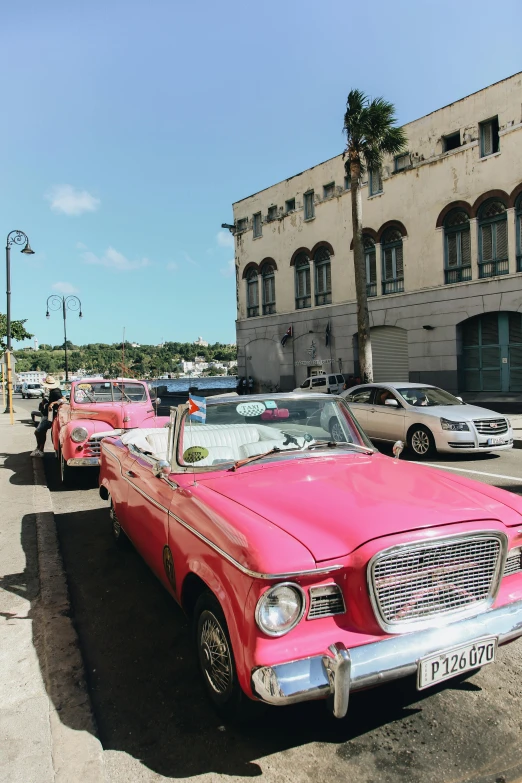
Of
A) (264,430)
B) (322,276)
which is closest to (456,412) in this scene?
(264,430)

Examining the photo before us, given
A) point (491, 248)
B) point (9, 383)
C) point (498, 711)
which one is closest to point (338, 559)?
point (498, 711)

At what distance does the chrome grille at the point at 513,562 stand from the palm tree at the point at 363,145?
16.8 meters

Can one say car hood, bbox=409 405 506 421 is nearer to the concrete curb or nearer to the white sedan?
the white sedan

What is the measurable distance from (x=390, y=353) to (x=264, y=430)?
2312 centimetres

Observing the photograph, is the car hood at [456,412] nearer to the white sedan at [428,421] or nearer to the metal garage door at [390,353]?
the white sedan at [428,421]

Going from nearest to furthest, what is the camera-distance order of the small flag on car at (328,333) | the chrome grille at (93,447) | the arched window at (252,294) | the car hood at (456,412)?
the chrome grille at (93,447), the car hood at (456,412), the small flag on car at (328,333), the arched window at (252,294)

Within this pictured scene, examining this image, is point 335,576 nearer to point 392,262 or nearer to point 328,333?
point 392,262

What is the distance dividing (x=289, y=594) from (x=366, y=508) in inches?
24.1

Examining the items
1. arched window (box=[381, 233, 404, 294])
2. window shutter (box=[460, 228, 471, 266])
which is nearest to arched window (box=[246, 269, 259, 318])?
arched window (box=[381, 233, 404, 294])

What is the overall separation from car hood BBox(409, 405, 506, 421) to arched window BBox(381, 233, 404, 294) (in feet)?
51.7

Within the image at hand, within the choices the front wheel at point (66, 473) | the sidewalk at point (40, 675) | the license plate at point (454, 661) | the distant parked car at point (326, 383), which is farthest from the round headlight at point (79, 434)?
the distant parked car at point (326, 383)

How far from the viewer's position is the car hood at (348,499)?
7.79 ft

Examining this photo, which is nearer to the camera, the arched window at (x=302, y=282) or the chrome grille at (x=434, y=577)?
the chrome grille at (x=434, y=577)

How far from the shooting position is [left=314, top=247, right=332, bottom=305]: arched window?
29.1 meters
